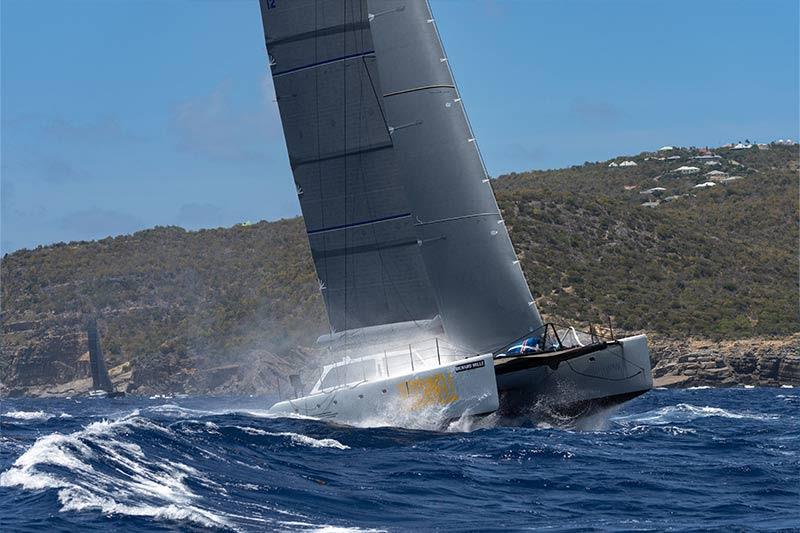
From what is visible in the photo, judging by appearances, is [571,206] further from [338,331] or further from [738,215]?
[338,331]

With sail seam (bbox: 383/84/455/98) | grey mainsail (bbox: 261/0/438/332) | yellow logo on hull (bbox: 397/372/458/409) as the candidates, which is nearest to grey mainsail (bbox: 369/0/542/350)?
sail seam (bbox: 383/84/455/98)

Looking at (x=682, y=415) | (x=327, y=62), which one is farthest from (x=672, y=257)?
(x=327, y=62)

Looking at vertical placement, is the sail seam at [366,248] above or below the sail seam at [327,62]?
below

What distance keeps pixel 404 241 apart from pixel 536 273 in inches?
1536

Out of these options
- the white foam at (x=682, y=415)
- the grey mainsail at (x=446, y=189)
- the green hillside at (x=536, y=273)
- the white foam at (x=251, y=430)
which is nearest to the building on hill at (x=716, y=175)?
the green hillside at (x=536, y=273)

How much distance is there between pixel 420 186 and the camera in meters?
25.7

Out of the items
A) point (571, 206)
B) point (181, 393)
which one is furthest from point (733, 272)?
point (181, 393)

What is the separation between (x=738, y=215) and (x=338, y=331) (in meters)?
66.8

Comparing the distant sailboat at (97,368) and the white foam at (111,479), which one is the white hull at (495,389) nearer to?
the white foam at (111,479)

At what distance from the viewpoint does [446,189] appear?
25.5 m

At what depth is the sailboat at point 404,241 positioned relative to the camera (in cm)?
2423

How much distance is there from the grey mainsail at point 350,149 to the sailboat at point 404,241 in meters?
0.03

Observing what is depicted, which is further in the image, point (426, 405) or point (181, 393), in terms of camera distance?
point (181, 393)

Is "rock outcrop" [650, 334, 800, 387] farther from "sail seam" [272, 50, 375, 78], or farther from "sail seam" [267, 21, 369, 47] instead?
"sail seam" [267, 21, 369, 47]
